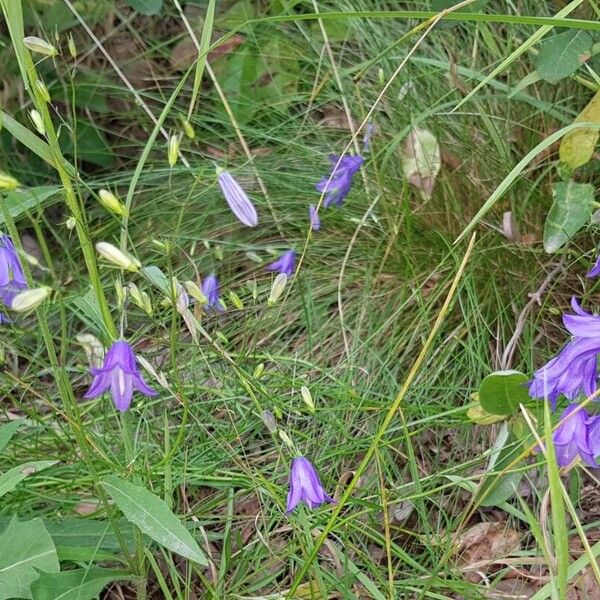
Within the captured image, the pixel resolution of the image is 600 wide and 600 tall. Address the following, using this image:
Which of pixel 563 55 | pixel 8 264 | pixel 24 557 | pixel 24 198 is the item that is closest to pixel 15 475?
pixel 24 557

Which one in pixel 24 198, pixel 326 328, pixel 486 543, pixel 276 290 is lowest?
pixel 486 543

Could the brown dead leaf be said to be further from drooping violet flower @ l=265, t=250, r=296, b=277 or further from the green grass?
drooping violet flower @ l=265, t=250, r=296, b=277

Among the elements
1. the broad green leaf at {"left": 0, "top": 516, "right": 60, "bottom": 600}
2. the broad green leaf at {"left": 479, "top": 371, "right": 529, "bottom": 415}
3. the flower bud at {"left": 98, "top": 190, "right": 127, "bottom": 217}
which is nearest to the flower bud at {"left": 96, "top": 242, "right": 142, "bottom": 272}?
the flower bud at {"left": 98, "top": 190, "right": 127, "bottom": 217}

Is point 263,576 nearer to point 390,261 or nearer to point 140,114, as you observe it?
point 390,261

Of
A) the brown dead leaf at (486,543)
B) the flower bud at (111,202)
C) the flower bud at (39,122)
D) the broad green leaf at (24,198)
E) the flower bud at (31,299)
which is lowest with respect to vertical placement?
the brown dead leaf at (486,543)

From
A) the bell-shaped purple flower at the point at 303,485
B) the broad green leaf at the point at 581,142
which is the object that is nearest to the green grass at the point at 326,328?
the bell-shaped purple flower at the point at 303,485

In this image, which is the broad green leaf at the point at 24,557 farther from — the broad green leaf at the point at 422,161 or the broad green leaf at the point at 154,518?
the broad green leaf at the point at 422,161

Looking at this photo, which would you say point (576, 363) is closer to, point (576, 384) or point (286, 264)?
point (576, 384)
